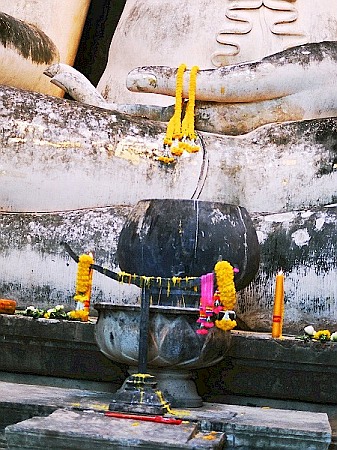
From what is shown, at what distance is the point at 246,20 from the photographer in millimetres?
4582

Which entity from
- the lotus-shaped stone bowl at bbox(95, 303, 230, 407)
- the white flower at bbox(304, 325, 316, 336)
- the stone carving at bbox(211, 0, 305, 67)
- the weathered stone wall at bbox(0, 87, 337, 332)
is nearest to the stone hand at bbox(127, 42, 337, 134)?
the weathered stone wall at bbox(0, 87, 337, 332)

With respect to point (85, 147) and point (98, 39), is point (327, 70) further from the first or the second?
point (98, 39)

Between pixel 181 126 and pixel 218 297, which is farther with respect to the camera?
pixel 181 126

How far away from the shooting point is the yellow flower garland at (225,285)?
99.8 inches

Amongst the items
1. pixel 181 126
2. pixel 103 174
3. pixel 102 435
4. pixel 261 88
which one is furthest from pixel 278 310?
pixel 261 88

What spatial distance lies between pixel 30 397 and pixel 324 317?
94 cm

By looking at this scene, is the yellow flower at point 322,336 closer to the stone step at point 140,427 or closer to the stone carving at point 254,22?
the stone step at point 140,427

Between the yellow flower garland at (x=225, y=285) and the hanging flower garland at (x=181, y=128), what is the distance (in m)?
1.14

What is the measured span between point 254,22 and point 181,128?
40.2 inches

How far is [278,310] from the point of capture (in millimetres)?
2904

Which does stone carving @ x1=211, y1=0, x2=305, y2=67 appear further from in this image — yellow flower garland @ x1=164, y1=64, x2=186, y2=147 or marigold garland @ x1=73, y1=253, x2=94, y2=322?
marigold garland @ x1=73, y1=253, x2=94, y2=322

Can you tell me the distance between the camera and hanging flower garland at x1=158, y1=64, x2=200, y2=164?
3660mm

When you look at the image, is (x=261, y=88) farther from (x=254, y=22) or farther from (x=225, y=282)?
(x=225, y=282)

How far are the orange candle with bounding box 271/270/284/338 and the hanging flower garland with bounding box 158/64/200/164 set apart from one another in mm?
856
